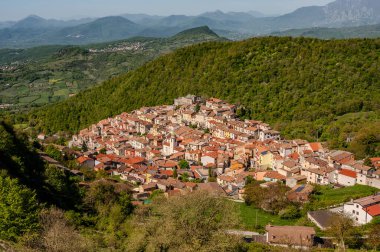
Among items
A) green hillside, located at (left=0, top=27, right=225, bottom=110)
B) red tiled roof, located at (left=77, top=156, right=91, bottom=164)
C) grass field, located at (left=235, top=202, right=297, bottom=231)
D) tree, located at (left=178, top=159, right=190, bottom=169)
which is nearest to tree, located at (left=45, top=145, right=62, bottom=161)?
red tiled roof, located at (left=77, top=156, right=91, bottom=164)

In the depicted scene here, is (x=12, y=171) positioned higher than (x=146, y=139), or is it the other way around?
(x=12, y=171)

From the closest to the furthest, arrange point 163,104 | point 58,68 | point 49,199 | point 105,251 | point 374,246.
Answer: point 105,251, point 374,246, point 49,199, point 163,104, point 58,68

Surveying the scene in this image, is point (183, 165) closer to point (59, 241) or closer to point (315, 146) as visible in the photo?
point (315, 146)

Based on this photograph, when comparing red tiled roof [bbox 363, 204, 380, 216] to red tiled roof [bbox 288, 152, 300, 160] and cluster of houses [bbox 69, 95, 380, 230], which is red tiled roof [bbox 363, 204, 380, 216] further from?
red tiled roof [bbox 288, 152, 300, 160]

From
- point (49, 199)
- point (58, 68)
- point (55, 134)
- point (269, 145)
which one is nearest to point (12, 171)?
point (49, 199)

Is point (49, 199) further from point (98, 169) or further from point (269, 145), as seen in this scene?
point (269, 145)

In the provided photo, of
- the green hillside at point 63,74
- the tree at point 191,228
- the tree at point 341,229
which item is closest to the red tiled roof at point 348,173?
the tree at point 341,229

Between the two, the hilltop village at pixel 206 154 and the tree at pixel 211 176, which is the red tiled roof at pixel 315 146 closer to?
the hilltop village at pixel 206 154
